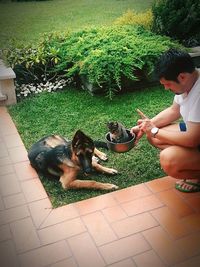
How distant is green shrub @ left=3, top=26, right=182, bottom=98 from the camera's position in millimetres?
5746

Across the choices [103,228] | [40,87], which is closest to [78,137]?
[103,228]

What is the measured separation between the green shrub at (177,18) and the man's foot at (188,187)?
440cm

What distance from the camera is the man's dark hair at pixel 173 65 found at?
3.00m

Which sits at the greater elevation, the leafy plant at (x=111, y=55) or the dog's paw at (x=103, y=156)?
the leafy plant at (x=111, y=55)

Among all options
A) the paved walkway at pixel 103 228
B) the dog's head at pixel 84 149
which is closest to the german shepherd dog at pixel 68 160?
the dog's head at pixel 84 149

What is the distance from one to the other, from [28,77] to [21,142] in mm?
2126

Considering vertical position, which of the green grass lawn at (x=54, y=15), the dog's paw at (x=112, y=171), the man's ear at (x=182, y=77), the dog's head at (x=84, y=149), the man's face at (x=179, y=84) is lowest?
the green grass lawn at (x=54, y=15)

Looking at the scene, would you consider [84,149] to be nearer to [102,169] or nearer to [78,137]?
[78,137]

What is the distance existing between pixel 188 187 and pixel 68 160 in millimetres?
1255

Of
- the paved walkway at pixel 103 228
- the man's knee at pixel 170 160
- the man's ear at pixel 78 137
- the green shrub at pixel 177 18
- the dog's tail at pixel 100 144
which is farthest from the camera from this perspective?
the green shrub at pixel 177 18

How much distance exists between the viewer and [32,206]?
355 cm

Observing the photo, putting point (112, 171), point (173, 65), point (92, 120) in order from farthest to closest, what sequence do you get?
point (92, 120)
point (112, 171)
point (173, 65)

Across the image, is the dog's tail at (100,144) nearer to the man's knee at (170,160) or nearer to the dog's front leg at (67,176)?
the dog's front leg at (67,176)

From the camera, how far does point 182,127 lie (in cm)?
362
